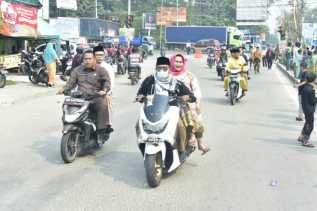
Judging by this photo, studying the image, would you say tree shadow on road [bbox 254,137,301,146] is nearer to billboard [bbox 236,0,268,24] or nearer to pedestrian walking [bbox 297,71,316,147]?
pedestrian walking [bbox 297,71,316,147]

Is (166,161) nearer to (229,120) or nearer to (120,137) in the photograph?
(120,137)

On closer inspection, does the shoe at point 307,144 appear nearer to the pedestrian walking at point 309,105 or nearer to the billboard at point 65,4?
the pedestrian walking at point 309,105

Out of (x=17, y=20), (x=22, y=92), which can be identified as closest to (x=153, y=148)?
(x=22, y=92)

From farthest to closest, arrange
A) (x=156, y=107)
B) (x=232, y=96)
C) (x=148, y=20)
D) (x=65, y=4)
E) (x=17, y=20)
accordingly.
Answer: (x=148, y=20), (x=65, y=4), (x=17, y=20), (x=232, y=96), (x=156, y=107)

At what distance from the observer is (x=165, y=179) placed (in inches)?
274

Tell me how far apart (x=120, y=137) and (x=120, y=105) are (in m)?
5.13

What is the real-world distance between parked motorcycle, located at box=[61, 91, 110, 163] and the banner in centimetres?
1594

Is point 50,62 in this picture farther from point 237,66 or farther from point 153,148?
point 153,148

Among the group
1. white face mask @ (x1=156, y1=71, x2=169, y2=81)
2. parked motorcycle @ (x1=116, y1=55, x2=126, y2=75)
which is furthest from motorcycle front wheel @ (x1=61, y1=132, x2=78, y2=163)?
parked motorcycle @ (x1=116, y1=55, x2=126, y2=75)

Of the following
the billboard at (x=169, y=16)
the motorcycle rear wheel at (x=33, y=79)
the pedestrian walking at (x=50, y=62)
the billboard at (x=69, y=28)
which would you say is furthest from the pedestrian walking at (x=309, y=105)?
the billboard at (x=169, y=16)

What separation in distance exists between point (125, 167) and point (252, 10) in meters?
61.1

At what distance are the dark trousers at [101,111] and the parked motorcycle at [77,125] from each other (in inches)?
2.7

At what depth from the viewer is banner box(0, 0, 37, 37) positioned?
2322 cm

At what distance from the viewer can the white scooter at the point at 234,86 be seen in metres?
15.6
